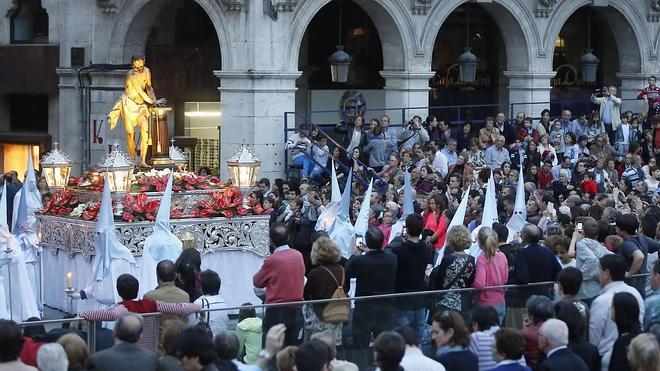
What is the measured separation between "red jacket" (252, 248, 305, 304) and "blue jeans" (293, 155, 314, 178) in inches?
468

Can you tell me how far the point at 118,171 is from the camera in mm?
20500

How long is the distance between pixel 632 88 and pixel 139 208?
16194 millimetres

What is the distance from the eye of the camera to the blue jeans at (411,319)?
14.6 m

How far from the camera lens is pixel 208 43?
1260 inches

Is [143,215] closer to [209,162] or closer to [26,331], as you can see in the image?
[26,331]

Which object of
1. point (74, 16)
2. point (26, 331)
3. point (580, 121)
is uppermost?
point (74, 16)

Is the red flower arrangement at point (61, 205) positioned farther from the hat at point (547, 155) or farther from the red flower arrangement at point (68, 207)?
the hat at point (547, 155)

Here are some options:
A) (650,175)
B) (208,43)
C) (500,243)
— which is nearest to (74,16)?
(208,43)

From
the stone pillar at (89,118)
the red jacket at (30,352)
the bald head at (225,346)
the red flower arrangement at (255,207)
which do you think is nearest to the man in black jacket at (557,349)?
the bald head at (225,346)

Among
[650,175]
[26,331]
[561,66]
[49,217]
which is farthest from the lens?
[561,66]

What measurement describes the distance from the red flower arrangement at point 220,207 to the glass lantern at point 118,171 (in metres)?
0.96

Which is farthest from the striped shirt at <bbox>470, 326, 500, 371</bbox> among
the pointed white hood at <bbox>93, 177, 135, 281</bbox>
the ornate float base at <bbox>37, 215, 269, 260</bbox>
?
the ornate float base at <bbox>37, 215, 269, 260</bbox>

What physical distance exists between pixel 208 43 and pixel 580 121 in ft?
24.9

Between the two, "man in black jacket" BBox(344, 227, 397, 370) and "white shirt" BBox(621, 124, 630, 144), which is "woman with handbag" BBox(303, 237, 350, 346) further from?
"white shirt" BBox(621, 124, 630, 144)
